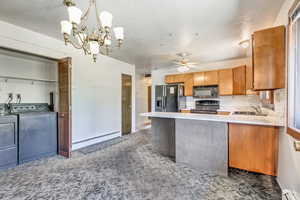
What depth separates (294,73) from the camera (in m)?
1.55

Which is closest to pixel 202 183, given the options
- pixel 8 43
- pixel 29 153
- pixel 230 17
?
pixel 230 17

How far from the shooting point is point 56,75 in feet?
11.0

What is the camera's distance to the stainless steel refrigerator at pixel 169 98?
514 centimetres

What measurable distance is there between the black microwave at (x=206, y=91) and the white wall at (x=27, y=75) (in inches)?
166

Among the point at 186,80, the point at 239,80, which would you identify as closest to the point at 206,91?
the point at 186,80

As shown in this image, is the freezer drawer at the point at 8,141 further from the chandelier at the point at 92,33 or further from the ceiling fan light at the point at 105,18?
the ceiling fan light at the point at 105,18

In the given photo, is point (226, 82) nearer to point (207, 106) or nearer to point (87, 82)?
point (207, 106)

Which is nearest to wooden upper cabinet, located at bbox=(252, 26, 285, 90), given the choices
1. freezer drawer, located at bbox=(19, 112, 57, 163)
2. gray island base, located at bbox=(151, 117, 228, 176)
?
gray island base, located at bbox=(151, 117, 228, 176)

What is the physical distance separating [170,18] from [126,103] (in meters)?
3.45

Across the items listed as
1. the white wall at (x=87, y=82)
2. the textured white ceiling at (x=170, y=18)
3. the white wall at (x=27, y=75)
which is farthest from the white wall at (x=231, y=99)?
the white wall at (x=27, y=75)

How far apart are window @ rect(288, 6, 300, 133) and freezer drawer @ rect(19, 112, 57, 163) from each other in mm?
4018

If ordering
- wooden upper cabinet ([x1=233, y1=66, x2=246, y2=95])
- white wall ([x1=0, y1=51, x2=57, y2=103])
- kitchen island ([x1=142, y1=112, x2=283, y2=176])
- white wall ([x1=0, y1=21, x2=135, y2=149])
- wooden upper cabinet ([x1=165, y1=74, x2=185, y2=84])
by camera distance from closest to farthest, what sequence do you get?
kitchen island ([x1=142, y1=112, x2=283, y2=176]) < white wall ([x1=0, y1=21, x2=135, y2=149]) < white wall ([x1=0, y1=51, x2=57, y2=103]) < wooden upper cabinet ([x1=233, y1=66, x2=246, y2=95]) < wooden upper cabinet ([x1=165, y1=74, x2=185, y2=84])

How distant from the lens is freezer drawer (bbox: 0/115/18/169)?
96.5 inches

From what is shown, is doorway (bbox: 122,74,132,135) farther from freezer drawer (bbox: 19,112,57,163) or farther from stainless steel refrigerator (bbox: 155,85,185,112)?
freezer drawer (bbox: 19,112,57,163)
